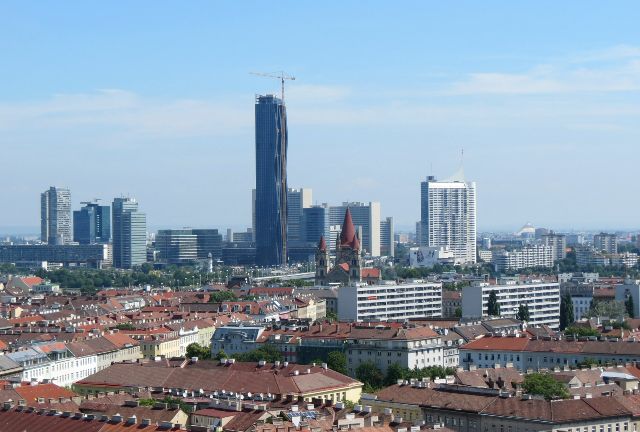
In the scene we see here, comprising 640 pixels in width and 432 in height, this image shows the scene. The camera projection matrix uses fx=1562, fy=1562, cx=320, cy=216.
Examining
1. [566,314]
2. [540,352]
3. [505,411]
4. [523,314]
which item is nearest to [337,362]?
[540,352]

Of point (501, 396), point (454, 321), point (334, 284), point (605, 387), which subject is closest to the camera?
point (501, 396)

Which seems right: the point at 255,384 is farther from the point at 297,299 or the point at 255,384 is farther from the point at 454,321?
the point at 297,299

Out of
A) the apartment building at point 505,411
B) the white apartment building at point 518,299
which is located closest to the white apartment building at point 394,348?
the apartment building at point 505,411

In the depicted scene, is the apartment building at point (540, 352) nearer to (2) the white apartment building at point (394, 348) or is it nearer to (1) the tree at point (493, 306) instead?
(2) the white apartment building at point (394, 348)

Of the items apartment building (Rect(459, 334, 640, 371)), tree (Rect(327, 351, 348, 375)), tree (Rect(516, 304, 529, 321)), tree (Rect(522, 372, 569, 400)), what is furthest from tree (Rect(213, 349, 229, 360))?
tree (Rect(516, 304, 529, 321))

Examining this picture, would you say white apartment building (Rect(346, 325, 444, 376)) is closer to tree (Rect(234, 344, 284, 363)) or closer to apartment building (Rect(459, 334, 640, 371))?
apartment building (Rect(459, 334, 640, 371))

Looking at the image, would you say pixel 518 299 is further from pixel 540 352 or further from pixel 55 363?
pixel 55 363

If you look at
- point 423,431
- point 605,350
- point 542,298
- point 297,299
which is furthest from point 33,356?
point 542,298
